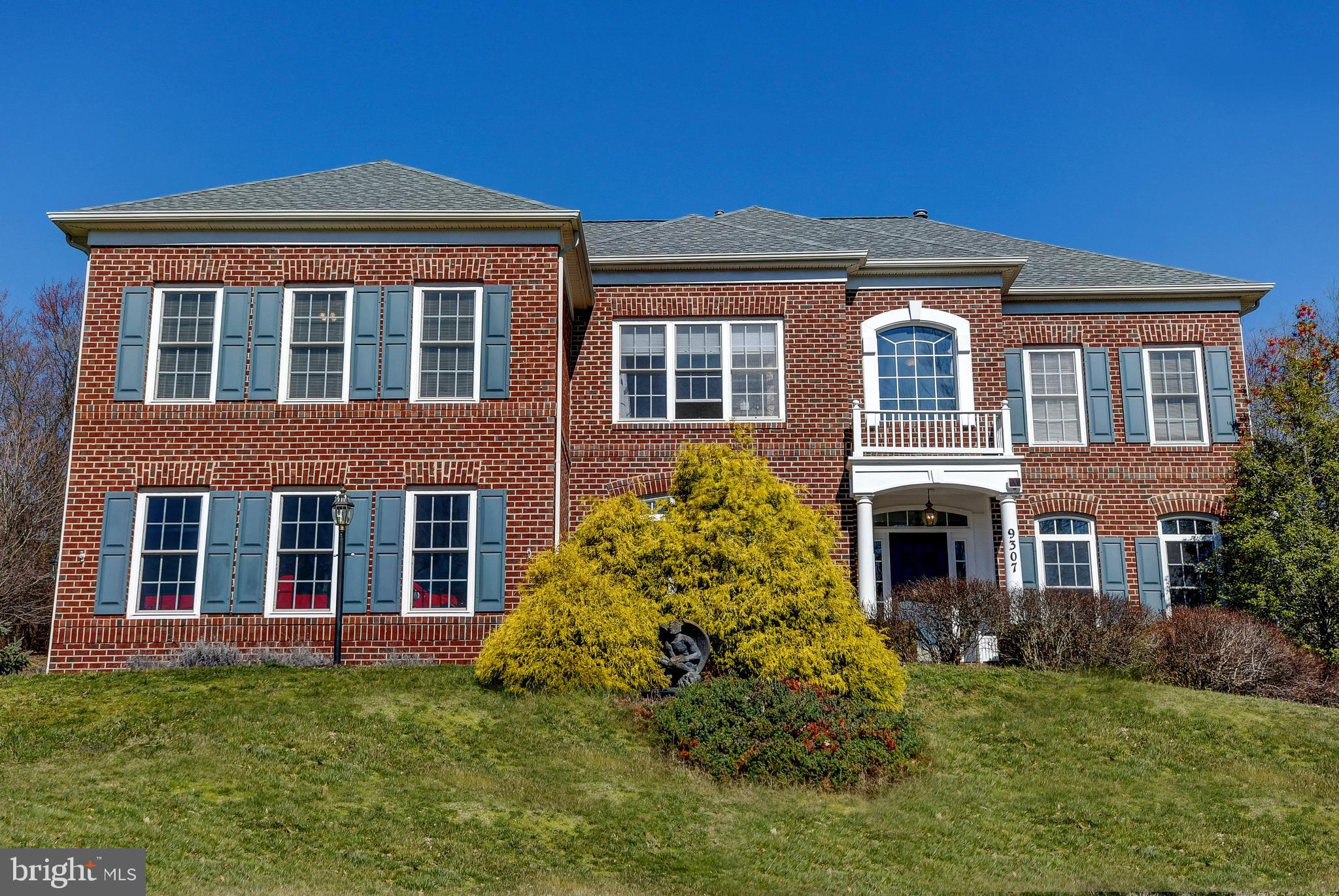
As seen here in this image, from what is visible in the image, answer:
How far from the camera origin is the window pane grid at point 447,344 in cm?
1684

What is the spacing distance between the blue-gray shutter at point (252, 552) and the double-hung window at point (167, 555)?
1.80 feet

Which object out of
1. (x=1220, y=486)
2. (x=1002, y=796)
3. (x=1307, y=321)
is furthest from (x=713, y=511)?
(x=1307, y=321)

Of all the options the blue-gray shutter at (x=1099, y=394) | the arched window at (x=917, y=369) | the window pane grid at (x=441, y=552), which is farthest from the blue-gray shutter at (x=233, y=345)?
the blue-gray shutter at (x=1099, y=394)

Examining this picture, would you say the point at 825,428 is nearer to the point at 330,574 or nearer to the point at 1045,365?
the point at 1045,365

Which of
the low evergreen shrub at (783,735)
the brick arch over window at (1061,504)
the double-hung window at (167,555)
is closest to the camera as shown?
the low evergreen shrub at (783,735)

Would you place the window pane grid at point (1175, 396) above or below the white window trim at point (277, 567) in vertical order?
above

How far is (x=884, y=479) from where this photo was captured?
18125mm

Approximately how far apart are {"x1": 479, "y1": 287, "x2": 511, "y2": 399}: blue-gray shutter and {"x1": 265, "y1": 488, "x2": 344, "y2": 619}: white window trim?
271cm

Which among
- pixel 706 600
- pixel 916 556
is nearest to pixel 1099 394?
pixel 916 556

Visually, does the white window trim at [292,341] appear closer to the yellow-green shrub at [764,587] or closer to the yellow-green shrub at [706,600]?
the yellow-green shrub at [706,600]

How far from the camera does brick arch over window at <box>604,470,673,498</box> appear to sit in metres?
18.9

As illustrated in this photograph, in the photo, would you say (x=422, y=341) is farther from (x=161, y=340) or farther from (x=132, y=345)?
(x=132, y=345)

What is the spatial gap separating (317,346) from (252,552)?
314 centimetres

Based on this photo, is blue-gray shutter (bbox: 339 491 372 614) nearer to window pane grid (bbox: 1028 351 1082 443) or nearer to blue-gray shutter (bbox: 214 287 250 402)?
blue-gray shutter (bbox: 214 287 250 402)
